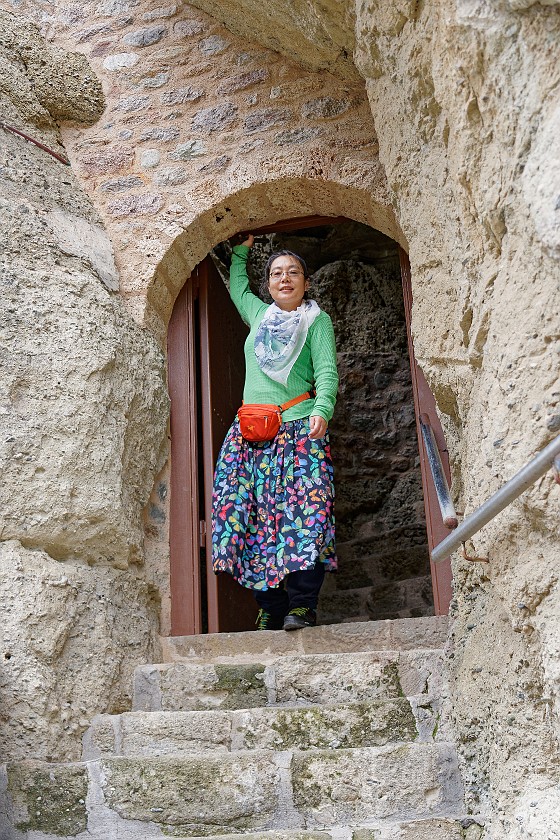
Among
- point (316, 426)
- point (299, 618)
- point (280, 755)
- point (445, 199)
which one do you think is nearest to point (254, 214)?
point (316, 426)

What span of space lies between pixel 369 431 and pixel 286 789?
351 cm

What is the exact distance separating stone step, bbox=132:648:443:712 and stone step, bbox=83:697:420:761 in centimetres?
17

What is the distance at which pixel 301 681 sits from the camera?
332 cm

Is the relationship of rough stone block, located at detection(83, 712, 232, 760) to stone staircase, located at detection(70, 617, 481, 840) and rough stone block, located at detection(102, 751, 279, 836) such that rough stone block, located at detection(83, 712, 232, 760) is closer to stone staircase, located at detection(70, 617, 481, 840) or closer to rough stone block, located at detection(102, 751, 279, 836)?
stone staircase, located at detection(70, 617, 481, 840)

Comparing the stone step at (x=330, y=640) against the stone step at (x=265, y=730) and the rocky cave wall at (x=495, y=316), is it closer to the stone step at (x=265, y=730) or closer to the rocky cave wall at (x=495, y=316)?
the rocky cave wall at (x=495, y=316)

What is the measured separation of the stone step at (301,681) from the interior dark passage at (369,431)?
7.96ft

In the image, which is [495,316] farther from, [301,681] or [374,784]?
[301,681]

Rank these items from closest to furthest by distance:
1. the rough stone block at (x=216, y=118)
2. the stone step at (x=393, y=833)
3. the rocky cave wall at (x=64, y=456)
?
1. the stone step at (x=393, y=833)
2. the rocky cave wall at (x=64, y=456)
3. the rough stone block at (x=216, y=118)

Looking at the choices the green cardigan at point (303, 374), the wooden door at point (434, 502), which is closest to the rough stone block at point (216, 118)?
the green cardigan at point (303, 374)

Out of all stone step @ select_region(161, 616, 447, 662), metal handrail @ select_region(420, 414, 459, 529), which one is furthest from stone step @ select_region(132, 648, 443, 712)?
metal handrail @ select_region(420, 414, 459, 529)

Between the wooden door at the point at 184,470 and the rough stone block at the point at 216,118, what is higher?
the rough stone block at the point at 216,118

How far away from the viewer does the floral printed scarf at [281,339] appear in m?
3.95

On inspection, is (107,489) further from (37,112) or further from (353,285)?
(353,285)

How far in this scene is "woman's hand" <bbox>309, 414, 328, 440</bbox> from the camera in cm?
368
